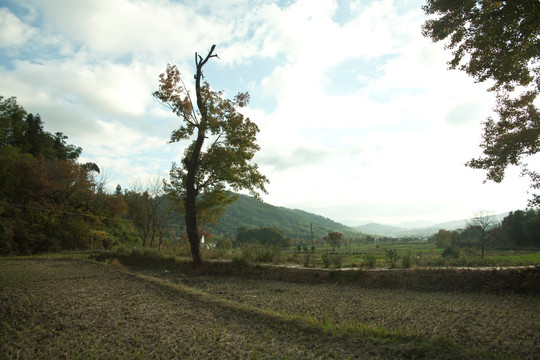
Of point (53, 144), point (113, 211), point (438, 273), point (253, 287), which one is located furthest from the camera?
point (53, 144)

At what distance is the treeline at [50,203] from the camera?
24297mm

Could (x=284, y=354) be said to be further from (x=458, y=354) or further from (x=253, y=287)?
Answer: (x=253, y=287)

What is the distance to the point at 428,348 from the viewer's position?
402cm

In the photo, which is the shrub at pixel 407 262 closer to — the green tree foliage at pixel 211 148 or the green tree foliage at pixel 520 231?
the green tree foliage at pixel 211 148

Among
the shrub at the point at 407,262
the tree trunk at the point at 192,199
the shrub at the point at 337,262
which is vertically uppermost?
the tree trunk at the point at 192,199

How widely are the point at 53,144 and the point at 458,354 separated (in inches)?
1855

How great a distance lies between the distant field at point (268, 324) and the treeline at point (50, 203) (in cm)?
1926

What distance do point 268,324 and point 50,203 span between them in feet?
102

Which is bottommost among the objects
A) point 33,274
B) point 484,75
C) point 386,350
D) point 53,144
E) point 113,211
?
point 33,274

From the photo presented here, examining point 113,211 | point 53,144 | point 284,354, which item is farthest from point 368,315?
point 53,144

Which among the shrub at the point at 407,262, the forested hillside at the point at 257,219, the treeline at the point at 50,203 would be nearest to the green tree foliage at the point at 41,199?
the treeline at the point at 50,203

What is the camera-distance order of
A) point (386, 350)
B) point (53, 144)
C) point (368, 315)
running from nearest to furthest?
point (386, 350) < point (368, 315) < point (53, 144)

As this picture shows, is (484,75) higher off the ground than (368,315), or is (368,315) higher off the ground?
(484,75)

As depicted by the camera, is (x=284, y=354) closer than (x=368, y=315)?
Yes
